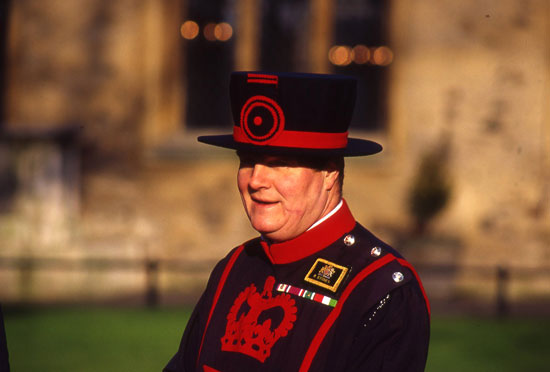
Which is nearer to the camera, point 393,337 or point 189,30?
point 393,337

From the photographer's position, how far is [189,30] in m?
11.0

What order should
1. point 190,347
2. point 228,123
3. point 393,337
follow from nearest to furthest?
point 393,337
point 190,347
point 228,123

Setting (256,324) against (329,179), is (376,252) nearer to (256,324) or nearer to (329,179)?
(329,179)

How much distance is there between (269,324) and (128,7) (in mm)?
8113

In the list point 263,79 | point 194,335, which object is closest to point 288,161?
point 263,79

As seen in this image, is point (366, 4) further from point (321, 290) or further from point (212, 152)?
point (321, 290)

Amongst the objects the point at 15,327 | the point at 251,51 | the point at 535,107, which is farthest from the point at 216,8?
the point at 15,327

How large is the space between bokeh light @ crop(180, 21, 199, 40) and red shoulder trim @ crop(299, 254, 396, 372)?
836 centimetres

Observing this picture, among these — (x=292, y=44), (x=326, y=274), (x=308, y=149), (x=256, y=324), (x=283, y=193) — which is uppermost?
(x=292, y=44)

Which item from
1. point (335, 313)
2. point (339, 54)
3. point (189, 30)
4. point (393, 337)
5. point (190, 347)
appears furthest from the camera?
point (189, 30)

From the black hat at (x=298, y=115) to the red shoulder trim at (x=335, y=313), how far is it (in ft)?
1.06

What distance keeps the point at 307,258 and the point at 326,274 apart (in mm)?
114

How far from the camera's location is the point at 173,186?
10.8m

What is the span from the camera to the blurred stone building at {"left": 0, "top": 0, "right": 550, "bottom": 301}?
407 inches
